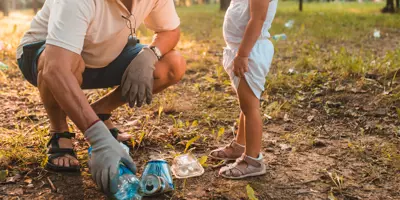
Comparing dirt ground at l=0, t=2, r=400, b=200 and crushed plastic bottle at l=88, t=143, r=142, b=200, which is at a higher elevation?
crushed plastic bottle at l=88, t=143, r=142, b=200

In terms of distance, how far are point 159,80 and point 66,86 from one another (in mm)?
690

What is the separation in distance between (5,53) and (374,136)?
3519 millimetres

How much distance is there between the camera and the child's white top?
2.00 metres

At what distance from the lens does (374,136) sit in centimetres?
255

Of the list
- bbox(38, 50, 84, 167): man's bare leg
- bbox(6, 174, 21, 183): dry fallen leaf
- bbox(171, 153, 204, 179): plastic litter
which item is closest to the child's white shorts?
bbox(171, 153, 204, 179): plastic litter

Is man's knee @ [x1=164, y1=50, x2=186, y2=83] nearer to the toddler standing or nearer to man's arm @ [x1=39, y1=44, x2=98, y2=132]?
the toddler standing

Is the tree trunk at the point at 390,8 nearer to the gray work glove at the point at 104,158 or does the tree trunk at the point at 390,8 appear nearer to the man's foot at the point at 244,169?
the man's foot at the point at 244,169

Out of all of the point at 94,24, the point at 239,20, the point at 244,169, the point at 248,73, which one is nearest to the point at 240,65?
the point at 248,73

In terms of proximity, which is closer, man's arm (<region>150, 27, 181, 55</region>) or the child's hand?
the child's hand

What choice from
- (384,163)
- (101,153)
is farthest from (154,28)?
(384,163)

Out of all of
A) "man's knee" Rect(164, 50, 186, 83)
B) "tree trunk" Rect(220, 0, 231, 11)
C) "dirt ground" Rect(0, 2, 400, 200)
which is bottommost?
"tree trunk" Rect(220, 0, 231, 11)

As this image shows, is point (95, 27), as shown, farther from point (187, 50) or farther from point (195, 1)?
point (195, 1)

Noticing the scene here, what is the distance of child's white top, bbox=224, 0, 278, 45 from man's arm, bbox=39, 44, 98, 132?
2.23ft

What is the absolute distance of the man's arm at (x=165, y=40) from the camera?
2.41 meters
